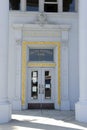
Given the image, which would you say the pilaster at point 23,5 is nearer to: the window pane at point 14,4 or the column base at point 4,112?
the window pane at point 14,4

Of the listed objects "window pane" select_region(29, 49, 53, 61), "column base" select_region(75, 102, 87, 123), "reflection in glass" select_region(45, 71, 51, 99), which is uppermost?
"window pane" select_region(29, 49, 53, 61)

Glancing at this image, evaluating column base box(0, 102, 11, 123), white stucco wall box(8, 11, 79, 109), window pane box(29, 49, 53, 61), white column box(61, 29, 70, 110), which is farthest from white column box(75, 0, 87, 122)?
window pane box(29, 49, 53, 61)

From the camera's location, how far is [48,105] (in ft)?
66.5

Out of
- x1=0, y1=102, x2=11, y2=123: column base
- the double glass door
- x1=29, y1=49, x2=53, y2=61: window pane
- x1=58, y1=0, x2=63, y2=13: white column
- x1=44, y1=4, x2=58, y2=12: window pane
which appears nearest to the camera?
x1=0, y1=102, x2=11, y2=123: column base

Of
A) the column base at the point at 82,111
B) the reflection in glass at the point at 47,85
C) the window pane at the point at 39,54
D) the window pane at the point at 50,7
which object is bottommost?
the column base at the point at 82,111

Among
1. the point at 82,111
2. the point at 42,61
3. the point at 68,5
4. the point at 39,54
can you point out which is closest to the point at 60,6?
the point at 68,5

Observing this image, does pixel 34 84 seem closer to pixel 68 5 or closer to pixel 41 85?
pixel 41 85

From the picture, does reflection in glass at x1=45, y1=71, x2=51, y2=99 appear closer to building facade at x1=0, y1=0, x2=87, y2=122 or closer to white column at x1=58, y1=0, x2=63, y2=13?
building facade at x1=0, y1=0, x2=87, y2=122

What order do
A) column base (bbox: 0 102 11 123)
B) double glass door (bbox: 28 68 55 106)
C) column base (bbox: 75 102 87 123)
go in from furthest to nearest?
double glass door (bbox: 28 68 55 106), column base (bbox: 75 102 87 123), column base (bbox: 0 102 11 123)

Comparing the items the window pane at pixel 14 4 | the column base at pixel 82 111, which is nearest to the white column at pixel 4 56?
the column base at pixel 82 111

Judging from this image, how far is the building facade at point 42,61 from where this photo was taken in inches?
781

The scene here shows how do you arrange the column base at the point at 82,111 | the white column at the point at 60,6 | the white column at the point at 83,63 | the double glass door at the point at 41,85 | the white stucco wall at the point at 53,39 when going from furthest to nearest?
the white column at the point at 60,6 < the double glass door at the point at 41,85 < the white stucco wall at the point at 53,39 < the white column at the point at 83,63 < the column base at the point at 82,111

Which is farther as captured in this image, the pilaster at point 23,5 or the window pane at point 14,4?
the window pane at point 14,4

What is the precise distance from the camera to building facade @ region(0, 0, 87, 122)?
19.8 meters
